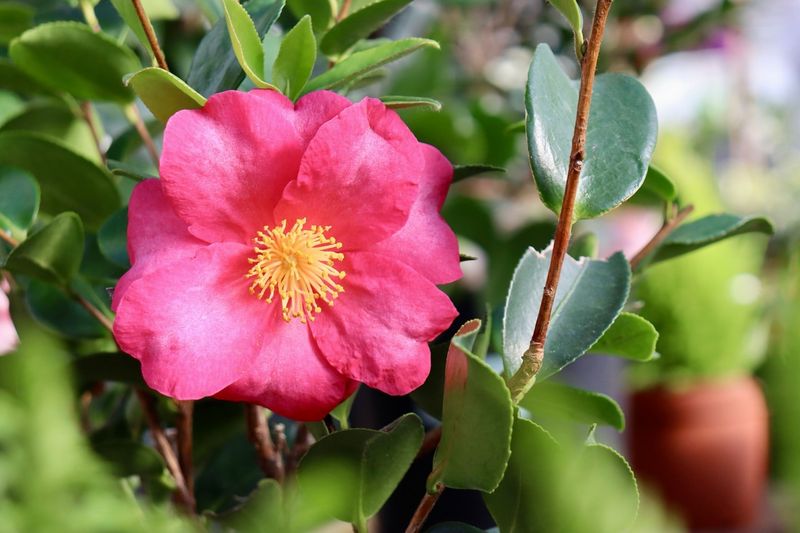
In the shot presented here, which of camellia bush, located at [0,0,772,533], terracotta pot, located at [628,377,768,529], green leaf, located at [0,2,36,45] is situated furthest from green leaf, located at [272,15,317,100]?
terracotta pot, located at [628,377,768,529]

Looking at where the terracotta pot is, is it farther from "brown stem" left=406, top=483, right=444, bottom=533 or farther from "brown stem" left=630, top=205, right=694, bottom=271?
"brown stem" left=406, top=483, right=444, bottom=533

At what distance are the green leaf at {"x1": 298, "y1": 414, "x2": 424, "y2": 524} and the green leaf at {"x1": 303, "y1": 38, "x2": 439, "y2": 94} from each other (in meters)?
0.12

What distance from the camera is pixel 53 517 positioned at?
5.5 inches

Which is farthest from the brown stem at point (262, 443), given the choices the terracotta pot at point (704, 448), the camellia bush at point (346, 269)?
the terracotta pot at point (704, 448)

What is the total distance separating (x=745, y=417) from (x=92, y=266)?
4.45ft

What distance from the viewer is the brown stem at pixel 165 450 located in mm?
414

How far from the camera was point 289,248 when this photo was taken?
0.31 metres

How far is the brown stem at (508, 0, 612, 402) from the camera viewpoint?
25 centimetres

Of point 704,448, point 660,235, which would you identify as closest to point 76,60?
point 660,235

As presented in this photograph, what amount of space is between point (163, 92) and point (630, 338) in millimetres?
189

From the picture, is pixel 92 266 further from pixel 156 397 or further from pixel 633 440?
pixel 633 440

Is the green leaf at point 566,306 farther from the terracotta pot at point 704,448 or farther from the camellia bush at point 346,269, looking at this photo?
the terracotta pot at point 704,448

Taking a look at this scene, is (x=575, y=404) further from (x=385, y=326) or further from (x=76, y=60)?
(x=76, y=60)

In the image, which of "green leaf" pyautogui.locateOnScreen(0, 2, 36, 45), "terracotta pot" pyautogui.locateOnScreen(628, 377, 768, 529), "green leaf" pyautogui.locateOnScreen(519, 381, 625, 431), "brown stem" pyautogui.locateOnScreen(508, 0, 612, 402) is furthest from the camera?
"terracotta pot" pyautogui.locateOnScreen(628, 377, 768, 529)
